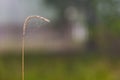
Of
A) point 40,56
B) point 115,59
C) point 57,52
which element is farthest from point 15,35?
point 115,59

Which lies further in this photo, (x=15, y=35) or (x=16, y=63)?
(x=15, y=35)

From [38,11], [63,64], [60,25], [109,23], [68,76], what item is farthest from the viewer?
[109,23]

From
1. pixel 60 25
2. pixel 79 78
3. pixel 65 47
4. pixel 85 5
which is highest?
pixel 85 5

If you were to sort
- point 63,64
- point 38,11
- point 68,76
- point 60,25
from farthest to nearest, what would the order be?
1. point 60,25
2. point 38,11
3. point 63,64
4. point 68,76

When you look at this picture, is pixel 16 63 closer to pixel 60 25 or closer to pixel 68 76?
pixel 68 76

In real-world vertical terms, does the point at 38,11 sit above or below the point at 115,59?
above
